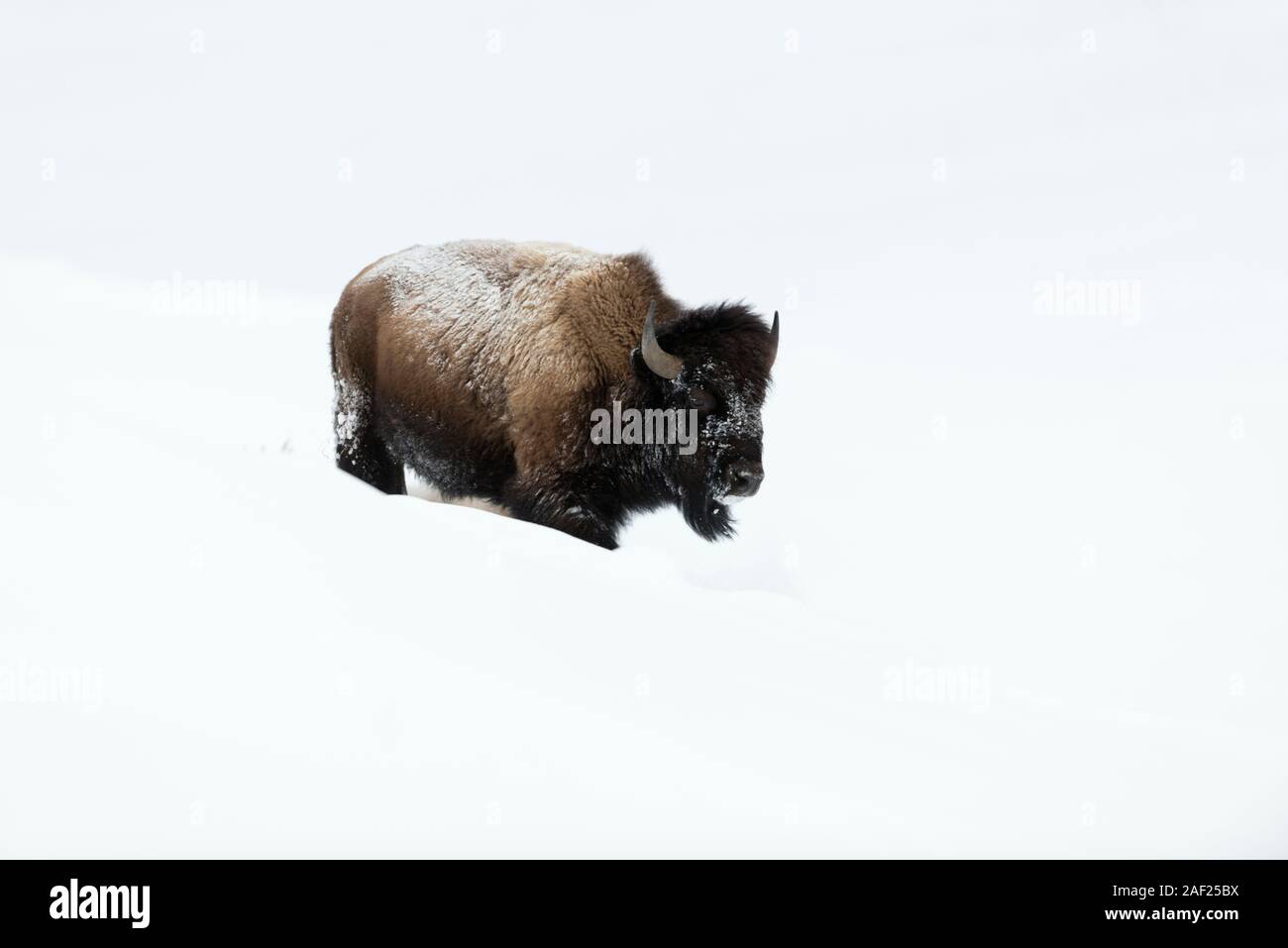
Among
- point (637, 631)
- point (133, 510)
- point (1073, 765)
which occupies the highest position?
point (133, 510)

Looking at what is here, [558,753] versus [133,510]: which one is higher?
[133,510]

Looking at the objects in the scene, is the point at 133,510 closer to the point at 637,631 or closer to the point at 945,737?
the point at 637,631

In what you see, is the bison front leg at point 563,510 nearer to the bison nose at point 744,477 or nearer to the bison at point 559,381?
the bison at point 559,381

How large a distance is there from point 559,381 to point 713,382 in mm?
1034

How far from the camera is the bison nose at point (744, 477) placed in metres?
8.36

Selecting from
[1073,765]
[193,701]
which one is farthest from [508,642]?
[1073,765]

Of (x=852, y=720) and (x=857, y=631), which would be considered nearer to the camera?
(x=852, y=720)

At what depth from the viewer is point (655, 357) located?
28.2 ft

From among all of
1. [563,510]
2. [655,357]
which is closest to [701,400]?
[655,357]

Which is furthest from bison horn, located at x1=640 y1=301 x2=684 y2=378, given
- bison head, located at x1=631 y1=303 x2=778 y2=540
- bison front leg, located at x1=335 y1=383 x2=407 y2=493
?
bison front leg, located at x1=335 y1=383 x2=407 y2=493

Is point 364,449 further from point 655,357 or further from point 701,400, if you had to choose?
point 701,400

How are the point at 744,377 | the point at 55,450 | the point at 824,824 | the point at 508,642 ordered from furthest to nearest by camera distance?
the point at 744,377 → the point at 55,450 → the point at 508,642 → the point at 824,824

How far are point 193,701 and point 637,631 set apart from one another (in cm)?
188

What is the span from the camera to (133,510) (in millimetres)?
5676
